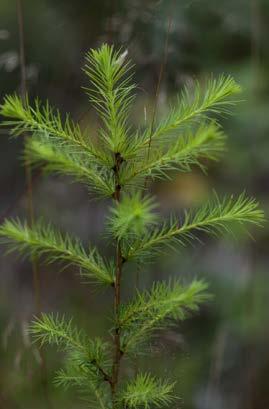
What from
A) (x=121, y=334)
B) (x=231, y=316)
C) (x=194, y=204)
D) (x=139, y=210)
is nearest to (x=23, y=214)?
(x=194, y=204)

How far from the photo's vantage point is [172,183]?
407 centimetres

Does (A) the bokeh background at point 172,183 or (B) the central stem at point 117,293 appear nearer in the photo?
(B) the central stem at point 117,293

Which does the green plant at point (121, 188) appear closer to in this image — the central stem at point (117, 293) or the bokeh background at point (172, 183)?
the central stem at point (117, 293)

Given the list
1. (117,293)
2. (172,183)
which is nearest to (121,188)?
(117,293)

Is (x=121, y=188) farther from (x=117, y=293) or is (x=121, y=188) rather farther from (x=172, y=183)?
(x=172, y=183)

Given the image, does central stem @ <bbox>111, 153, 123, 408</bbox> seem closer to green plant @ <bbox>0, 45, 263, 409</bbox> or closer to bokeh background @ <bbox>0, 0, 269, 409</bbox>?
green plant @ <bbox>0, 45, 263, 409</bbox>

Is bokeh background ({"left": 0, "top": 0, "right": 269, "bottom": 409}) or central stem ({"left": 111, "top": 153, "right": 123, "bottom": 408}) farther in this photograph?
bokeh background ({"left": 0, "top": 0, "right": 269, "bottom": 409})

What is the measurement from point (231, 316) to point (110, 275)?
7.30 feet

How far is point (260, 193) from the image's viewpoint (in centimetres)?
409

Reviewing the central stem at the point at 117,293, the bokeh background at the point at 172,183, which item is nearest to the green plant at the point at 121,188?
the central stem at the point at 117,293

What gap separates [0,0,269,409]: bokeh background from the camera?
95.7 inches

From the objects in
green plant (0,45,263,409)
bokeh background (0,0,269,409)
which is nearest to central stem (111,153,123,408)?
green plant (0,45,263,409)

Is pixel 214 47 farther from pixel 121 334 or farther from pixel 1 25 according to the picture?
pixel 121 334

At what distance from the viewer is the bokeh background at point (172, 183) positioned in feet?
7.97
